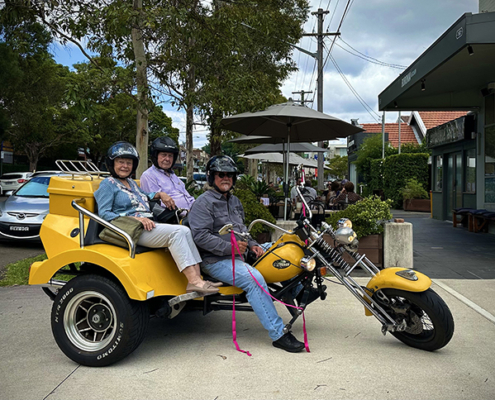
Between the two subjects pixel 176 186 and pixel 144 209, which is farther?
pixel 176 186

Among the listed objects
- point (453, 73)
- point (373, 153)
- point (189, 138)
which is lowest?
point (189, 138)

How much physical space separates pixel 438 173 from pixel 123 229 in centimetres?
1583

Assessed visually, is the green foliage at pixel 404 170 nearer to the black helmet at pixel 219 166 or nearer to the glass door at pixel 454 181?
the glass door at pixel 454 181

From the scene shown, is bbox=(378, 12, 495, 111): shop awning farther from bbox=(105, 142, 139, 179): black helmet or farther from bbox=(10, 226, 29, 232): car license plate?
bbox=(10, 226, 29, 232): car license plate

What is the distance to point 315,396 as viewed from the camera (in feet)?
10.8

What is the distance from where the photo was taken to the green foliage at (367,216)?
775 cm

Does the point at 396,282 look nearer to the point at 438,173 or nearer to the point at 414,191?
the point at 438,173

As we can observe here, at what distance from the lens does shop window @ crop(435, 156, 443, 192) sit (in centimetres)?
1711

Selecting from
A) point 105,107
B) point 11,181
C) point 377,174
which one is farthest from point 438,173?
Answer: point 105,107

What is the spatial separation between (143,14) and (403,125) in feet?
145

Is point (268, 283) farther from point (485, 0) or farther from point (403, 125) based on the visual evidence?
point (403, 125)

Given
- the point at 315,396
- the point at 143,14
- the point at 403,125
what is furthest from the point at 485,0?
the point at 403,125

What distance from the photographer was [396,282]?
3.98m

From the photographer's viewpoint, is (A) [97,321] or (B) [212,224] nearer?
(A) [97,321]
